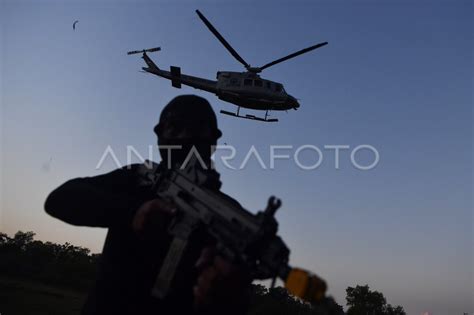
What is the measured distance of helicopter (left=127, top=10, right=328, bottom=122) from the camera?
1299 inches

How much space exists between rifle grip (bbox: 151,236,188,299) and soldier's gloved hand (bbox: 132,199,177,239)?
17 cm

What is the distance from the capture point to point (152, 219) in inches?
118

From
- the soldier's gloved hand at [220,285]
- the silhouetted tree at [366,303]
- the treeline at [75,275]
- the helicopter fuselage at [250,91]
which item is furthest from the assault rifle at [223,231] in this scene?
the silhouetted tree at [366,303]

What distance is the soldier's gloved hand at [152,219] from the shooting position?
9.79 feet

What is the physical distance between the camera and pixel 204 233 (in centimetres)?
332

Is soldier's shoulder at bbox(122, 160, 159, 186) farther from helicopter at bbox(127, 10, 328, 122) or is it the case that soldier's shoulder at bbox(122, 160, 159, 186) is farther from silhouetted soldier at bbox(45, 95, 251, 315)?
helicopter at bbox(127, 10, 328, 122)

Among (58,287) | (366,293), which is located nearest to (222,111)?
(58,287)

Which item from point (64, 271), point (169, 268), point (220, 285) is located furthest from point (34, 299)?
point (220, 285)

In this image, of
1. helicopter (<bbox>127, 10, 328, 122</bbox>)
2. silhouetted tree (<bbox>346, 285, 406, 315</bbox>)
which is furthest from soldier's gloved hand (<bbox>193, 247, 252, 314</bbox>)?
silhouetted tree (<bbox>346, 285, 406, 315</bbox>)

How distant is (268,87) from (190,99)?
30352mm

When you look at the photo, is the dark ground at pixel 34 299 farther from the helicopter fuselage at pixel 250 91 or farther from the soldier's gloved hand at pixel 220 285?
the soldier's gloved hand at pixel 220 285

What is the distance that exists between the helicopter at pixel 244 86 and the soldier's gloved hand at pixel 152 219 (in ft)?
99.7

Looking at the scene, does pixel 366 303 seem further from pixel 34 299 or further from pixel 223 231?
pixel 223 231

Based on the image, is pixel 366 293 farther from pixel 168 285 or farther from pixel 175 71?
pixel 168 285
